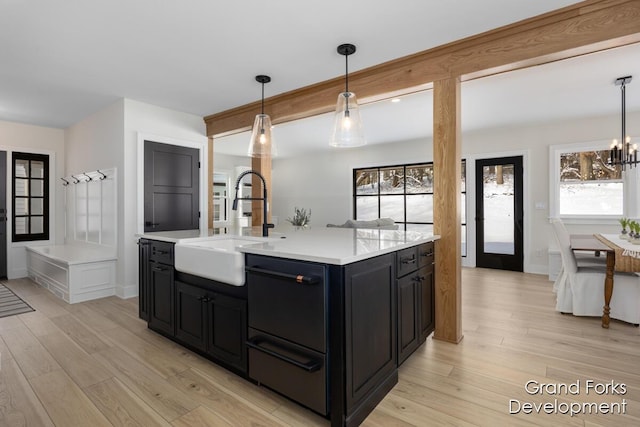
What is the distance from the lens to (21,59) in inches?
115

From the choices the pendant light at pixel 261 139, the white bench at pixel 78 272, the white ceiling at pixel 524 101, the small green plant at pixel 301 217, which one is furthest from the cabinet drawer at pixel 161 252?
the small green plant at pixel 301 217

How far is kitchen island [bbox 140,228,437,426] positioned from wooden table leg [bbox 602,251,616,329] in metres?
1.93

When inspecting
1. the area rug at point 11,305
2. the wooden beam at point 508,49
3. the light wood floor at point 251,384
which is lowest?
the light wood floor at point 251,384

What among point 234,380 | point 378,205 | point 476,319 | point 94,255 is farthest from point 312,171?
Answer: point 234,380

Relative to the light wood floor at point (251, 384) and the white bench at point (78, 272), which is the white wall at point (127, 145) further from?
the light wood floor at point (251, 384)

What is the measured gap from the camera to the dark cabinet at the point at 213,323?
1.97 metres

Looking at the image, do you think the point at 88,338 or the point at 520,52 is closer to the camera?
the point at 520,52

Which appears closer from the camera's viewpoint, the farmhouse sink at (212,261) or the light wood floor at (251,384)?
the light wood floor at (251,384)

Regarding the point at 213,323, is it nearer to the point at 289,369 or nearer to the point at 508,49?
the point at 289,369

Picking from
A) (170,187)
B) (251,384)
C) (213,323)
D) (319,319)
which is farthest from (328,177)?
(319,319)

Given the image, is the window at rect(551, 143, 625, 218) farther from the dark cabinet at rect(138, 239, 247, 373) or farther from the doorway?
the dark cabinet at rect(138, 239, 247, 373)

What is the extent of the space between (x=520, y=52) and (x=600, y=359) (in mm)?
2323

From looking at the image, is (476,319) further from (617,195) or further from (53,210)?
(53,210)

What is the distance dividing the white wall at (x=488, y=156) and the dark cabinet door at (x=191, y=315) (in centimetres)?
520
